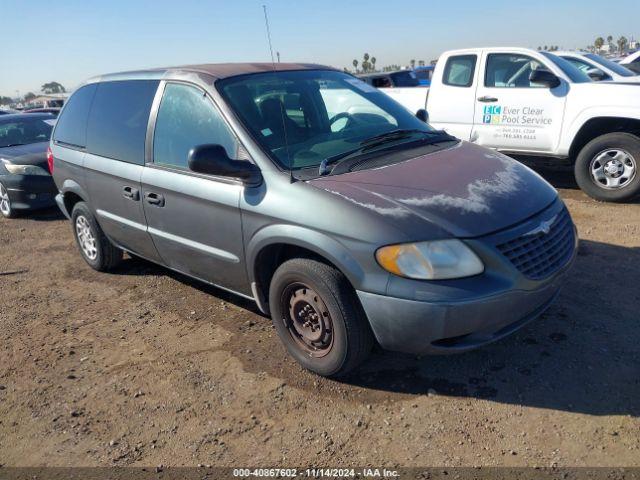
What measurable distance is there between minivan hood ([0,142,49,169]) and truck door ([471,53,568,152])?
613 cm

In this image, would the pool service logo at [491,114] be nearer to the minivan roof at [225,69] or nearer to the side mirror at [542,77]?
the side mirror at [542,77]

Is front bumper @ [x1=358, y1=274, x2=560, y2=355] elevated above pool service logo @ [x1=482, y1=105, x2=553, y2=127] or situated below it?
below

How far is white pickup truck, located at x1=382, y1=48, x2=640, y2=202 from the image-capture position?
6109 millimetres

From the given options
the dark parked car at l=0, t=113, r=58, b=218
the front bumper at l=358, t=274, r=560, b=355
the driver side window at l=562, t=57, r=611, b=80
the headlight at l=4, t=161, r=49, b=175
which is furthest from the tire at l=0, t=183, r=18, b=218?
the driver side window at l=562, t=57, r=611, b=80

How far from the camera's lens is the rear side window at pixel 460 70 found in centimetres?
736

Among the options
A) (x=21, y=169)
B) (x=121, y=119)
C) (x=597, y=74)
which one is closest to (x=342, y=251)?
(x=121, y=119)

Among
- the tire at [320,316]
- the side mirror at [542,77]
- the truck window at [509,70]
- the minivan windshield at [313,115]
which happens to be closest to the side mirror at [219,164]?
the minivan windshield at [313,115]

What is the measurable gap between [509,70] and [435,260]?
5.46 meters

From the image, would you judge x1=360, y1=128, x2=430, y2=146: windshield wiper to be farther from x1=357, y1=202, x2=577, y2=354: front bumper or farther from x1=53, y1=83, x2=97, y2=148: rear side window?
x1=53, y1=83, x2=97, y2=148: rear side window

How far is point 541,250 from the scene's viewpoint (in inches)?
112

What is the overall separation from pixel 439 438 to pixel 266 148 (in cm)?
192

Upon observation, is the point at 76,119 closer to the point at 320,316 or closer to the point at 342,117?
the point at 342,117

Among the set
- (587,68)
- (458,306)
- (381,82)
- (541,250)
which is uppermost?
(587,68)

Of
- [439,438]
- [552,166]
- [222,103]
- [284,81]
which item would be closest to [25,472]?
[439,438]
